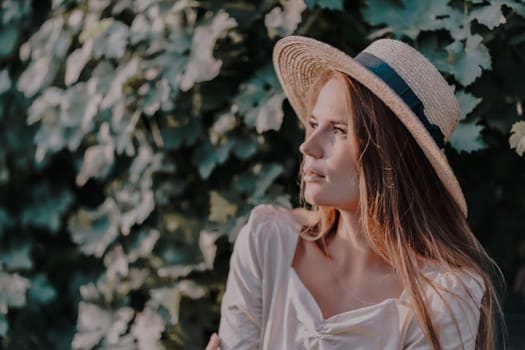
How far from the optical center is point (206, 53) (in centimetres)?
233

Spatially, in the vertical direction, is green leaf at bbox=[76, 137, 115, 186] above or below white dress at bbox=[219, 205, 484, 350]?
below

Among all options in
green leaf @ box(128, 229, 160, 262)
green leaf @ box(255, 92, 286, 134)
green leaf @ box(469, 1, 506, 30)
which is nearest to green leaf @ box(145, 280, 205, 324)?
green leaf @ box(128, 229, 160, 262)

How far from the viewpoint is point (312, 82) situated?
2.04 m

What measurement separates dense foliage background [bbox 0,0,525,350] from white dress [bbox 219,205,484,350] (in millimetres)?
309

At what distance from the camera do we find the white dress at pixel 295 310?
1778 millimetres

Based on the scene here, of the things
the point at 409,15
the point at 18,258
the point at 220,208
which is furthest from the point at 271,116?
the point at 18,258

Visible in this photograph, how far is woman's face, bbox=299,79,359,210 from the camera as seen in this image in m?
1.81

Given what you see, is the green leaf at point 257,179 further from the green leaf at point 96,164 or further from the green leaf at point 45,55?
the green leaf at point 45,55

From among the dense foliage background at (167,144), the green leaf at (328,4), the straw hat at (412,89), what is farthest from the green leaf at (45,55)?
the straw hat at (412,89)

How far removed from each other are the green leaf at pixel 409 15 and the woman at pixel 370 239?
0.80 feet

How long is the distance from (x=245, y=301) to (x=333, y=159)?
0.37 meters

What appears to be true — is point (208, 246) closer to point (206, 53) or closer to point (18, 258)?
point (206, 53)

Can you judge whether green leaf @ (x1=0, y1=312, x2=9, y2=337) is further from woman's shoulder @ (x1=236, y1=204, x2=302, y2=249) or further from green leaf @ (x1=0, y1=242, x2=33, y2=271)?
woman's shoulder @ (x1=236, y1=204, x2=302, y2=249)

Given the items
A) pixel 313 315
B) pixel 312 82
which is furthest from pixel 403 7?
pixel 313 315
